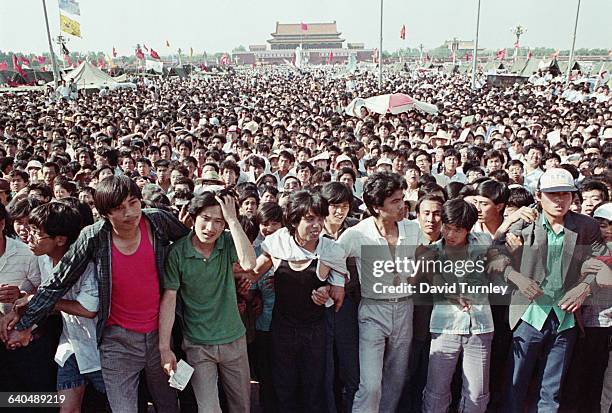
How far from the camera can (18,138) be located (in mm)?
8852

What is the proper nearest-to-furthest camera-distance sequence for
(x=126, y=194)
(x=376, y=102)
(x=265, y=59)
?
1. (x=126, y=194)
2. (x=376, y=102)
3. (x=265, y=59)

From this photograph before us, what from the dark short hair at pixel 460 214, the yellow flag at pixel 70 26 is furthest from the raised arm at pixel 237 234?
the yellow flag at pixel 70 26

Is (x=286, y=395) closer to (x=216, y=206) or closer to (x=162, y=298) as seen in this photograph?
(x=162, y=298)

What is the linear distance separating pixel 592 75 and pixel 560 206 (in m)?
30.7

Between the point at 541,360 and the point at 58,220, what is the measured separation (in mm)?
2901

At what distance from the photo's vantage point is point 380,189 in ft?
9.20

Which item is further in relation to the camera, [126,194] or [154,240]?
[154,240]

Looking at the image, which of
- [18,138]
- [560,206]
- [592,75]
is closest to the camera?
[560,206]

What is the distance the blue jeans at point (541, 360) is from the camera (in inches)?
108

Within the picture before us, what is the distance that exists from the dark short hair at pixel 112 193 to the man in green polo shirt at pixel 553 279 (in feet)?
6.79

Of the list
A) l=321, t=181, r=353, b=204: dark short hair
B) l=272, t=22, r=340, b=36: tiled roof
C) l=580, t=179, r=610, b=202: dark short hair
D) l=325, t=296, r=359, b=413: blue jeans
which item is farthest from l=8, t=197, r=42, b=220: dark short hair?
l=272, t=22, r=340, b=36: tiled roof

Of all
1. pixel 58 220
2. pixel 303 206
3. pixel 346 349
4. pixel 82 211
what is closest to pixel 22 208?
pixel 82 211

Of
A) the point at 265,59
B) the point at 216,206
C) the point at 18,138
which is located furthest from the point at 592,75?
the point at 265,59

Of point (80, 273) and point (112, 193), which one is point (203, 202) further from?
point (80, 273)
